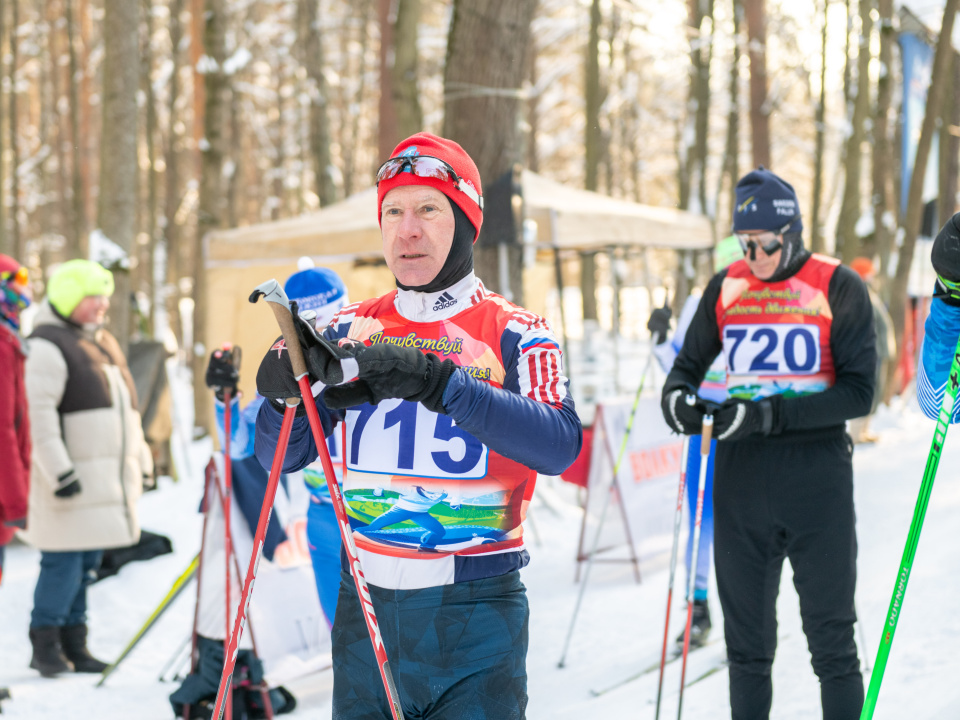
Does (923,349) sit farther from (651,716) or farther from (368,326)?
(651,716)

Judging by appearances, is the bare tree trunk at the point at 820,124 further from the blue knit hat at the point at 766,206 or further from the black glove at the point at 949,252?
the black glove at the point at 949,252

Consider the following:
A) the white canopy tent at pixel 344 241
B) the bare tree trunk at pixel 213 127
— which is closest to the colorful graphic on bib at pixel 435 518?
the white canopy tent at pixel 344 241

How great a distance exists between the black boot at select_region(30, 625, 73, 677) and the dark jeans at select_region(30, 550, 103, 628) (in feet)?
0.12

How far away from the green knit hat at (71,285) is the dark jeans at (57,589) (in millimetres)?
1297

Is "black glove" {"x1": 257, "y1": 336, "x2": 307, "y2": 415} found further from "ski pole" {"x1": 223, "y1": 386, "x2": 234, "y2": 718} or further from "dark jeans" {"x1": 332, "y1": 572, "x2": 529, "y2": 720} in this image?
"ski pole" {"x1": 223, "y1": 386, "x2": 234, "y2": 718}

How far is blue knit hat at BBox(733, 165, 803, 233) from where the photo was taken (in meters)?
3.18

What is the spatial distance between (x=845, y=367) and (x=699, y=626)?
2281 millimetres

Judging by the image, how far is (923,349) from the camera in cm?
251

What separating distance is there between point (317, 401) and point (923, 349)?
165 cm

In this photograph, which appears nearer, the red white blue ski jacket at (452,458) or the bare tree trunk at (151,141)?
the red white blue ski jacket at (452,458)

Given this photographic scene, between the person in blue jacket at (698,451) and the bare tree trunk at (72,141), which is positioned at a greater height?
the bare tree trunk at (72,141)

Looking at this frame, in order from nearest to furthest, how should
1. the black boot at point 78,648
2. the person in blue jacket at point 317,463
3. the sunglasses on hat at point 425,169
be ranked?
1. the sunglasses on hat at point 425,169
2. the person in blue jacket at point 317,463
3. the black boot at point 78,648

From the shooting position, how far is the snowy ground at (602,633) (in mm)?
3941

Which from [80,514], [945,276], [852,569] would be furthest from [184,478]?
[945,276]
